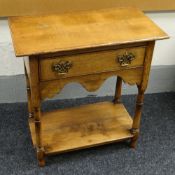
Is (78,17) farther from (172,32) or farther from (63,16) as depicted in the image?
(172,32)

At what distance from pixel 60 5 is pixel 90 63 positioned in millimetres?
465

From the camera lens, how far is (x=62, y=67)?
109 centimetres

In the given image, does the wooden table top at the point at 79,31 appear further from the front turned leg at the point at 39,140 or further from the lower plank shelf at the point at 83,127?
the lower plank shelf at the point at 83,127

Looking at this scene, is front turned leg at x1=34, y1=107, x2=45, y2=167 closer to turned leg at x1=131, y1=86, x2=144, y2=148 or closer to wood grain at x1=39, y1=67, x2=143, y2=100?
wood grain at x1=39, y1=67, x2=143, y2=100

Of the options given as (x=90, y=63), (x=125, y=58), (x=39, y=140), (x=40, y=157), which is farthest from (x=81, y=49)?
(x=40, y=157)

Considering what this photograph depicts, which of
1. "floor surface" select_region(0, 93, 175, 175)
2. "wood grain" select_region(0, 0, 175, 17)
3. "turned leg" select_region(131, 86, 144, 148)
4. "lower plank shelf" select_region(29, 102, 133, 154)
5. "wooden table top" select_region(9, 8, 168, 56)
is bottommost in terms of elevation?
"floor surface" select_region(0, 93, 175, 175)

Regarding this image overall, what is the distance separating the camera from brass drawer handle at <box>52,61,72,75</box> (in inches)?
42.4

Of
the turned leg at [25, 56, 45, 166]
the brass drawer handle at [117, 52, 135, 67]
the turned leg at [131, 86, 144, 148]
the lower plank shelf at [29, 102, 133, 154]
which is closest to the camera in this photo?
the turned leg at [25, 56, 45, 166]

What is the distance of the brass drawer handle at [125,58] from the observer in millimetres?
1144

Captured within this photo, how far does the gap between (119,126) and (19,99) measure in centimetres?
61

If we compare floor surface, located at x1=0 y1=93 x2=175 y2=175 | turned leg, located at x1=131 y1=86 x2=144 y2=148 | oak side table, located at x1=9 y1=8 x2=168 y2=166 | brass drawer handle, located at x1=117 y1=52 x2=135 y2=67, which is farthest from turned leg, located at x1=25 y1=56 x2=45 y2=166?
turned leg, located at x1=131 y1=86 x2=144 y2=148

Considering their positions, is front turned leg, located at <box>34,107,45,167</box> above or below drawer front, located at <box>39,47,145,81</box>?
below

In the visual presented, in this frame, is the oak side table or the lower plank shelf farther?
the lower plank shelf

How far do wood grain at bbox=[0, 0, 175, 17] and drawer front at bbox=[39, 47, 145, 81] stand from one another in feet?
1.45
